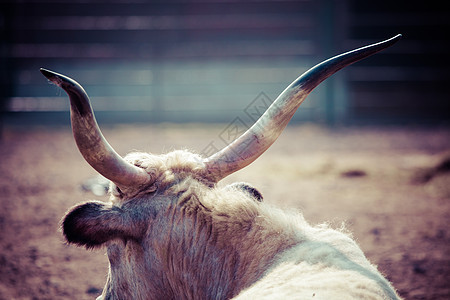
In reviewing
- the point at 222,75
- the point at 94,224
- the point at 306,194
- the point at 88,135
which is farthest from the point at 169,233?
the point at 222,75

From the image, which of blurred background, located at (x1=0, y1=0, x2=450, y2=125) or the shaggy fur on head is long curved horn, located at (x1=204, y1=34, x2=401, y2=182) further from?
blurred background, located at (x1=0, y1=0, x2=450, y2=125)

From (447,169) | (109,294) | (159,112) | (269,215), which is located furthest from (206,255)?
(159,112)

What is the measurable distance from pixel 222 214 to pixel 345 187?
5.13 m

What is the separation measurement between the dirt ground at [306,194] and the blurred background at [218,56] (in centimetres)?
222

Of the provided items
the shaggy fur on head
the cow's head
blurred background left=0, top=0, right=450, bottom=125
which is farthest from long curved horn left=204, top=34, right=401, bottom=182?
blurred background left=0, top=0, right=450, bottom=125

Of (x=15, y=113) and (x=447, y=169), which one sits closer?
(x=447, y=169)

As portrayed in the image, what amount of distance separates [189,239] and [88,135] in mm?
697

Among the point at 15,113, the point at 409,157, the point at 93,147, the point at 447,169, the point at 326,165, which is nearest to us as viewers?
the point at 93,147

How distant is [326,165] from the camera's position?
814cm

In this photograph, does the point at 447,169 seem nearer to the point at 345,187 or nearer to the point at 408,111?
the point at 345,187

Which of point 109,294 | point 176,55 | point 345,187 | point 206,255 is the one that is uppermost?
point 176,55

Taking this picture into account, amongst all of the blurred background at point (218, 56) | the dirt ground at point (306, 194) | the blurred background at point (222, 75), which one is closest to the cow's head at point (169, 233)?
the dirt ground at point (306, 194)

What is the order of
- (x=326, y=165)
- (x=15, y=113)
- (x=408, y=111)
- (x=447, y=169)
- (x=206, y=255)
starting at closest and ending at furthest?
(x=206, y=255) → (x=447, y=169) → (x=326, y=165) → (x=15, y=113) → (x=408, y=111)

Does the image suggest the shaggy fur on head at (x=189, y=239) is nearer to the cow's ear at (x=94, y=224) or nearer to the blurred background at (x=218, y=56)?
the cow's ear at (x=94, y=224)
